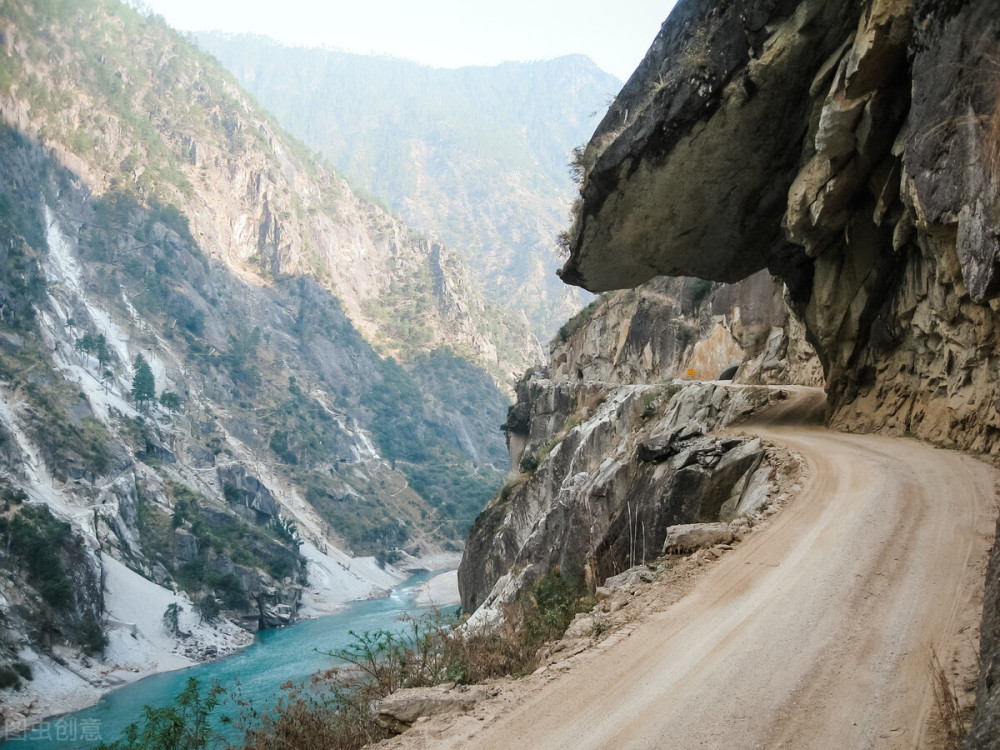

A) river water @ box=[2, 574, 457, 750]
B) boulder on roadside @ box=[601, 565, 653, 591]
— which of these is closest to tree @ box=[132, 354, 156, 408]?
river water @ box=[2, 574, 457, 750]

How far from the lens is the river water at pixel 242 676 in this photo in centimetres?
3609

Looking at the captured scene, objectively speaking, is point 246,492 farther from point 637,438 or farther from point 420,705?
point 420,705

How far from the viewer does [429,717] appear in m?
5.60

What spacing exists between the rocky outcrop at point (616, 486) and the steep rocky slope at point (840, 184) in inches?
134

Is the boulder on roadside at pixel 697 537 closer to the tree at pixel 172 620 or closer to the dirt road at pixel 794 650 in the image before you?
the dirt road at pixel 794 650

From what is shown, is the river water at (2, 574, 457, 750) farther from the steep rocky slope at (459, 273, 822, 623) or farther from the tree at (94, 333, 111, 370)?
the tree at (94, 333, 111, 370)

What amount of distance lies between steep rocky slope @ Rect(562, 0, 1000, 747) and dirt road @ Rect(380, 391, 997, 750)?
3157mm

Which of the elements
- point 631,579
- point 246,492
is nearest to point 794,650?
point 631,579

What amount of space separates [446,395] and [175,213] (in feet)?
260

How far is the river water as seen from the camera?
36094mm

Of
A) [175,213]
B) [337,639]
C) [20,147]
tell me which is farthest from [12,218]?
[337,639]

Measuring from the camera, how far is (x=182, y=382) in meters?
116

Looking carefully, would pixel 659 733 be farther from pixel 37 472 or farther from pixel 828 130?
pixel 37 472

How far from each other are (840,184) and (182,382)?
119828mm
